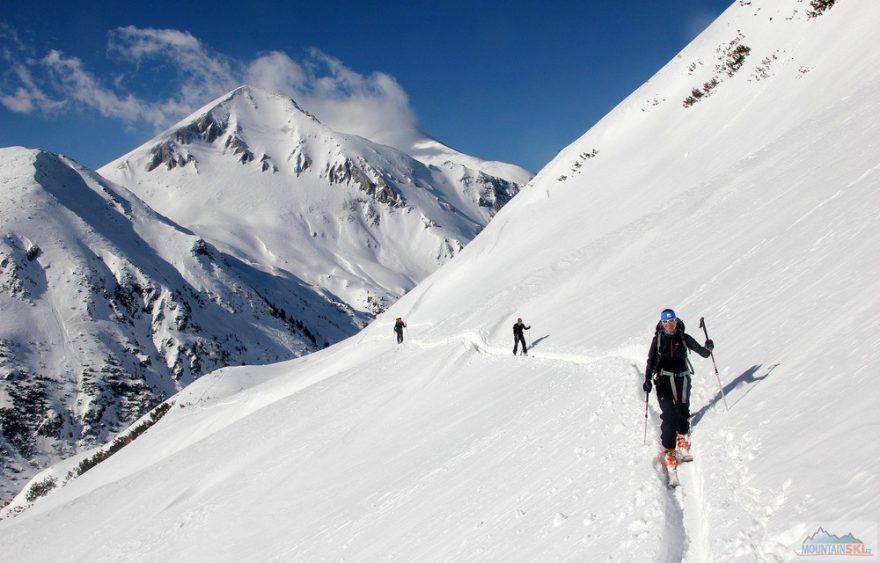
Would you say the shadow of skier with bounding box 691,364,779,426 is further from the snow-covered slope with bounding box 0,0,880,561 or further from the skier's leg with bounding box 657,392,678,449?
the skier's leg with bounding box 657,392,678,449

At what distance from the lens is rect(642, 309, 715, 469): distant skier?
8.69 metres

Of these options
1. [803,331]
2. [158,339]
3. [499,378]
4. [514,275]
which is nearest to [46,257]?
[158,339]

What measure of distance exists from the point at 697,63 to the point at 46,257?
15838 centimetres

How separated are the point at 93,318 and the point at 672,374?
158027 mm

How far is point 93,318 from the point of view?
144125 mm

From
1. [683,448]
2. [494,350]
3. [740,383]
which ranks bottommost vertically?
[683,448]

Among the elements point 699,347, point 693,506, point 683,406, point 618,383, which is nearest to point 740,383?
point 699,347

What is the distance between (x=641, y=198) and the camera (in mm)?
30594

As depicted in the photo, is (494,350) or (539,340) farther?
(494,350)

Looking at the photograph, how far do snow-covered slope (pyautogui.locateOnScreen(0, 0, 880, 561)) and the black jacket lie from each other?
88 cm

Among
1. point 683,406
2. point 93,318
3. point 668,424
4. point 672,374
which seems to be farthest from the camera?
point 93,318

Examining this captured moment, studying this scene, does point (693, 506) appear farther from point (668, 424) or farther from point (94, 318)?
point (94, 318)

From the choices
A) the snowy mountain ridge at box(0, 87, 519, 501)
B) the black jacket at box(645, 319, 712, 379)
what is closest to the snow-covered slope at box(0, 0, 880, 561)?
the black jacket at box(645, 319, 712, 379)

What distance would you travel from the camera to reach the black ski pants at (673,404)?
8.66m
